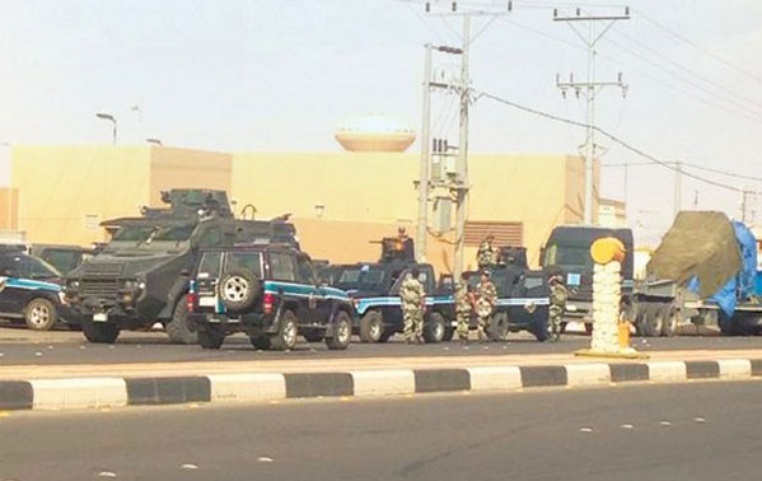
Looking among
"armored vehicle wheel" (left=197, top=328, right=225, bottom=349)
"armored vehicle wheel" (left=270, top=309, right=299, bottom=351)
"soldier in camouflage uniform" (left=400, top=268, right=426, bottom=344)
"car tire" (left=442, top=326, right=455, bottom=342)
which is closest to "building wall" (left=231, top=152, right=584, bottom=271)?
"car tire" (left=442, top=326, right=455, bottom=342)

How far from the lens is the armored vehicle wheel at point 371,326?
30359 mm

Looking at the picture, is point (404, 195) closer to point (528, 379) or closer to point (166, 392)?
point (528, 379)

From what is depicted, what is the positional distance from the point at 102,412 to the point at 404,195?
54.0 m

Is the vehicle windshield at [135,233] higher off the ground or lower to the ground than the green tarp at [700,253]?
lower

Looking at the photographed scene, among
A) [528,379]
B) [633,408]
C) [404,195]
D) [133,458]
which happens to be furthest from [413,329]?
[404,195]

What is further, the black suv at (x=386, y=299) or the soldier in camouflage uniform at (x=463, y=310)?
the soldier in camouflage uniform at (x=463, y=310)

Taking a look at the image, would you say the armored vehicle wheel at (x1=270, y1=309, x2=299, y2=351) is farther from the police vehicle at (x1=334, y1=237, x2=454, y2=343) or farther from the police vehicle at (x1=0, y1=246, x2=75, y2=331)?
the police vehicle at (x1=0, y1=246, x2=75, y2=331)

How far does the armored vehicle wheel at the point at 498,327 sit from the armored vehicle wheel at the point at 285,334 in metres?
9.68

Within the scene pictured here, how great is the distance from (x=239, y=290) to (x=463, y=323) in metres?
9.32

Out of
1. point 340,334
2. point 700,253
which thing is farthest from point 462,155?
point 340,334

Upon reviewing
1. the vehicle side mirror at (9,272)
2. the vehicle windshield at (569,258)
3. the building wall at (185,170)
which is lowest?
the vehicle side mirror at (9,272)

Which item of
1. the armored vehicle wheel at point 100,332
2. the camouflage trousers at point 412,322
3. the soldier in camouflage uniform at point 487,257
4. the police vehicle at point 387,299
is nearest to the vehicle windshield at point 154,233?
the armored vehicle wheel at point 100,332

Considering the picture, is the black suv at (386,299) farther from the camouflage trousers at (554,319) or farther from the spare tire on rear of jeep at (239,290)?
the spare tire on rear of jeep at (239,290)

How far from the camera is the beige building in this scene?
2422 inches
